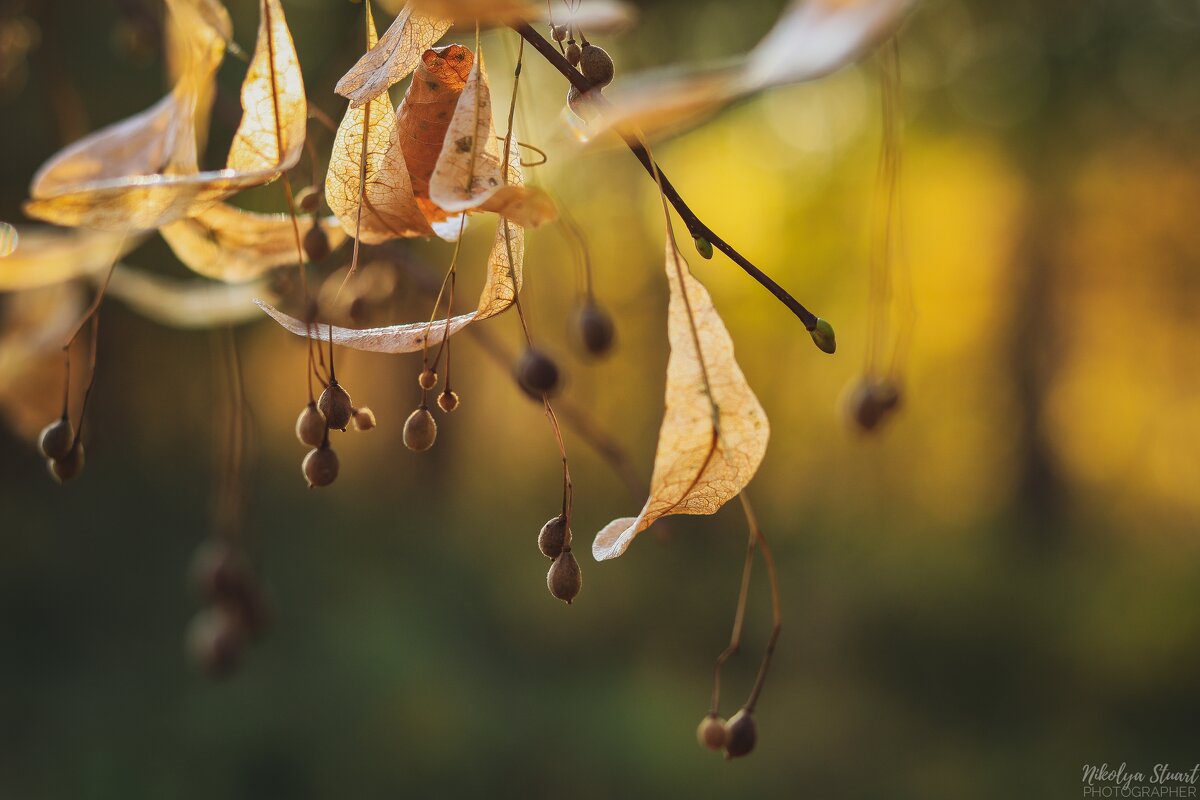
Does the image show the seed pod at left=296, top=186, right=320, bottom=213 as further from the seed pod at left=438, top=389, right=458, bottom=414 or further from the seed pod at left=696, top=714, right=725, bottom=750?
the seed pod at left=696, top=714, right=725, bottom=750

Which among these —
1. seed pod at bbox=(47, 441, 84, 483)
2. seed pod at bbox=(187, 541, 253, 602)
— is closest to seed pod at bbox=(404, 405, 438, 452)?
seed pod at bbox=(47, 441, 84, 483)

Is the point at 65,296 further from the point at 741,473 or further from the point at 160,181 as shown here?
the point at 741,473

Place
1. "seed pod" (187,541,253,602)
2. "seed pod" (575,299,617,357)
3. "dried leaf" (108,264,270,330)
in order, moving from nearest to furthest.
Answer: "seed pod" (575,299,617,357) → "dried leaf" (108,264,270,330) → "seed pod" (187,541,253,602)

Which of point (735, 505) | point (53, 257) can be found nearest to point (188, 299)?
point (53, 257)

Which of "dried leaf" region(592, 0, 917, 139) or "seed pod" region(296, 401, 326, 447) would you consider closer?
"dried leaf" region(592, 0, 917, 139)

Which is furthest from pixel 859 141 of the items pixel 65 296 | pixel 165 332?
pixel 65 296
